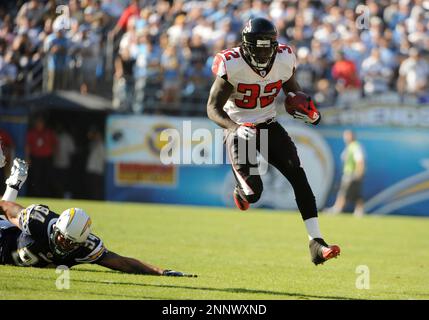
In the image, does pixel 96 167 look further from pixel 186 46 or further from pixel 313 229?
pixel 313 229

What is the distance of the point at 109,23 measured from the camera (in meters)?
18.1

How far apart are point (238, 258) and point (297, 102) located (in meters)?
2.73

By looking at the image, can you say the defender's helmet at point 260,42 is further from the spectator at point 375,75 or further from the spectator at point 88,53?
the spectator at point 88,53

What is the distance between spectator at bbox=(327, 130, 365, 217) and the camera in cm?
1755

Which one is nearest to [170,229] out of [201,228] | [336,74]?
[201,228]

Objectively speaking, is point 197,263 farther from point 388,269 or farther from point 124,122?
point 124,122

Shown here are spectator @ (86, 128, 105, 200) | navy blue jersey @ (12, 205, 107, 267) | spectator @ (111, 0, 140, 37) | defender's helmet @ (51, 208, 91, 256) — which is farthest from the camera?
spectator @ (86, 128, 105, 200)

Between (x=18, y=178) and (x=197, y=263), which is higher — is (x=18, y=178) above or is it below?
above

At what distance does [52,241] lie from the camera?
24.2 feet

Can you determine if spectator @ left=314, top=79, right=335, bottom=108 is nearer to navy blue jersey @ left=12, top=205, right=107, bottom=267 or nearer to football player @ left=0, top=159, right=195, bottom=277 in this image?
football player @ left=0, top=159, right=195, bottom=277

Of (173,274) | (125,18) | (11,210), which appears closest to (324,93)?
(125,18)

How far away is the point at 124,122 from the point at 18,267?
35.6 ft

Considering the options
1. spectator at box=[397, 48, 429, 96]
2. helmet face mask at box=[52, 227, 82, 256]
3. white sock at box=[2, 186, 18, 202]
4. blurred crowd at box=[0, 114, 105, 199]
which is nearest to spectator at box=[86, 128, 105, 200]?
blurred crowd at box=[0, 114, 105, 199]

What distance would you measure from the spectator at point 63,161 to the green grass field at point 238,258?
1846 millimetres
